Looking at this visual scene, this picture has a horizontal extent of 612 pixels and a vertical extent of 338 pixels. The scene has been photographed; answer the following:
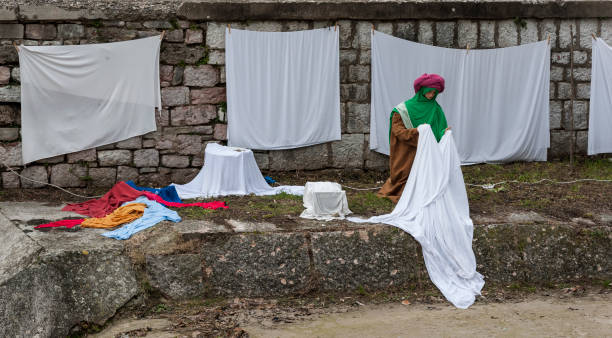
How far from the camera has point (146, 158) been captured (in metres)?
7.85

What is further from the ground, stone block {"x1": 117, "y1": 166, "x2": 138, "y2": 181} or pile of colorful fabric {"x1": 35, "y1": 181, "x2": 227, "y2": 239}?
stone block {"x1": 117, "y1": 166, "x2": 138, "y2": 181}

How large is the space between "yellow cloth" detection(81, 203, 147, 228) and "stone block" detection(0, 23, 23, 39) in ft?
9.58

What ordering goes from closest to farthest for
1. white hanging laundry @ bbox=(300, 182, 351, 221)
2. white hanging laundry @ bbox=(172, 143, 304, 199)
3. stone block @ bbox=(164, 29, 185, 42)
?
white hanging laundry @ bbox=(300, 182, 351, 221), white hanging laundry @ bbox=(172, 143, 304, 199), stone block @ bbox=(164, 29, 185, 42)

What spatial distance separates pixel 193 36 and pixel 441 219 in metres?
4.10

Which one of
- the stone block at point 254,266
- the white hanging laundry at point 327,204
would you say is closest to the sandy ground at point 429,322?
the stone block at point 254,266

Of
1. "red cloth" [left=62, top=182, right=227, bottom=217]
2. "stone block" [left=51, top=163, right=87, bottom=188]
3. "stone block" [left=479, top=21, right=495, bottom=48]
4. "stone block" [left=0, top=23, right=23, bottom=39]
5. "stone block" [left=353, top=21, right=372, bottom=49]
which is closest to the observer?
"red cloth" [left=62, top=182, right=227, bottom=217]

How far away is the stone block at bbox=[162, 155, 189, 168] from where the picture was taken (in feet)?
25.9

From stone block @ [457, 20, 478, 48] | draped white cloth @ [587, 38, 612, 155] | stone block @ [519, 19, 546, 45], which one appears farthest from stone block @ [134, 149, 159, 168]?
draped white cloth @ [587, 38, 612, 155]

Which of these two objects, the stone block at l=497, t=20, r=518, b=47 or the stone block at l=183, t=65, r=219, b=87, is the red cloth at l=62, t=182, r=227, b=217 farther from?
the stone block at l=497, t=20, r=518, b=47

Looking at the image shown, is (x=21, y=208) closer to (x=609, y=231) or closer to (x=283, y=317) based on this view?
(x=283, y=317)

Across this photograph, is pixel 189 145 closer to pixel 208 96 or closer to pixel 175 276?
pixel 208 96

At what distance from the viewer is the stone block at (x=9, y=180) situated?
7543 mm

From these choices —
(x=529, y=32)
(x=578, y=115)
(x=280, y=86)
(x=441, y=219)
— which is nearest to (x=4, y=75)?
(x=280, y=86)

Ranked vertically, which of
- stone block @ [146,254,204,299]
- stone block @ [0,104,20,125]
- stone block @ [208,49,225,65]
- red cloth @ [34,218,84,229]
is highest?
stone block @ [208,49,225,65]
